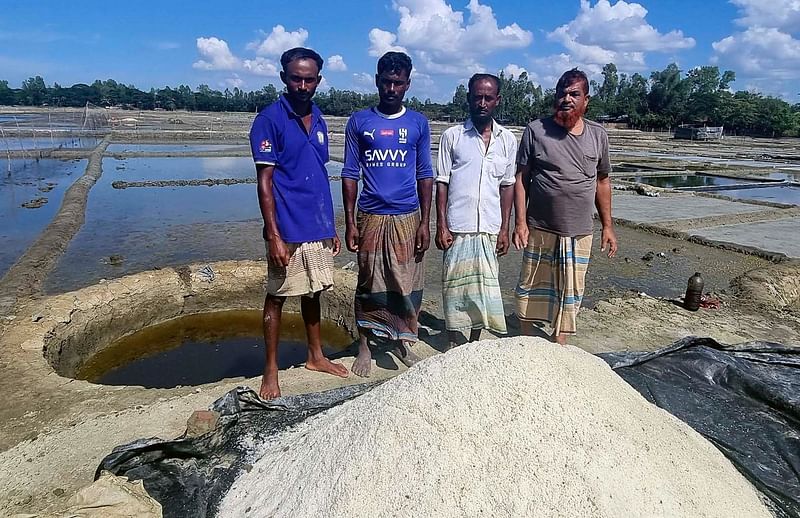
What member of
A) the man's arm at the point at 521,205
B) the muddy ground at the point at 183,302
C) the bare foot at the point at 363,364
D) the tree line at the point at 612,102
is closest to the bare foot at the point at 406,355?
the muddy ground at the point at 183,302

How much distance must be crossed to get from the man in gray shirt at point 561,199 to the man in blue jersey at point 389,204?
20.3 inches

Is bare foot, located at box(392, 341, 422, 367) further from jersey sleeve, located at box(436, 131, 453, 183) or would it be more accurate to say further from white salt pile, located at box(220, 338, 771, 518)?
white salt pile, located at box(220, 338, 771, 518)

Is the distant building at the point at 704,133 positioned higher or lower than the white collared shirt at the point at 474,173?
higher

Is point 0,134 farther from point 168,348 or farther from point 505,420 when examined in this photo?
point 505,420

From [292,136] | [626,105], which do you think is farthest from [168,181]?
Answer: [626,105]

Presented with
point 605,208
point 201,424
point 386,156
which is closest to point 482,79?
point 386,156

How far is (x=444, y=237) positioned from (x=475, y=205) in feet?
0.69

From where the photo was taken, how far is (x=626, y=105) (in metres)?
43.8

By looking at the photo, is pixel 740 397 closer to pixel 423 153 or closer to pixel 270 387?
pixel 423 153

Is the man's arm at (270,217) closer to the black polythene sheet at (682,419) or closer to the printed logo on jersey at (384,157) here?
the printed logo on jersey at (384,157)

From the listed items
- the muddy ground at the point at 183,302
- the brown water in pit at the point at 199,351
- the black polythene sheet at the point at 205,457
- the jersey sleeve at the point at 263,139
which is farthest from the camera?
the brown water in pit at the point at 199,351

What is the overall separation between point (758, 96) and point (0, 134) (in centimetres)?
4835

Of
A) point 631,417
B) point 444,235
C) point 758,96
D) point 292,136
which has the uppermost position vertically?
point 758,96

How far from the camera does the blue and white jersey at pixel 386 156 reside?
238 cm
